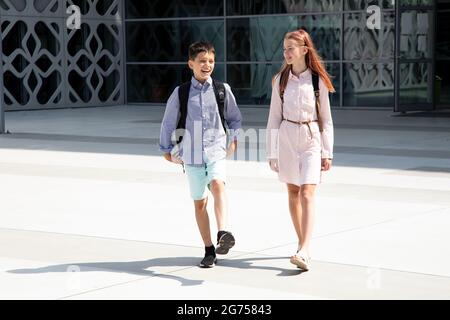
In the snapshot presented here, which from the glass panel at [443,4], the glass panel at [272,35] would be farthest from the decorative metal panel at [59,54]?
the glass panel at [443,4]

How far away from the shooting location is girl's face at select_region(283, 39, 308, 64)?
22.6 feet

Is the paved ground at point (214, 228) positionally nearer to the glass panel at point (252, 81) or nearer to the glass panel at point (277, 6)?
the glass panel at point (277, 6)

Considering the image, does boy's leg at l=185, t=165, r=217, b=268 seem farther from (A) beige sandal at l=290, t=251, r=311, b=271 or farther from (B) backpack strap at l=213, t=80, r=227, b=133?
(A) beige sandal at l=290, t=251, r=311, b=271

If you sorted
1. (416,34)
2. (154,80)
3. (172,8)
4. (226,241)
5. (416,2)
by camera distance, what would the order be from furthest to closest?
(154,80) < (172,8) < (416,34) < (416,2) < (226,241)

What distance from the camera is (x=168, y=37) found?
29688mm

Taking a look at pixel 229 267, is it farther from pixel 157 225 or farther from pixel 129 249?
pixel 157 225

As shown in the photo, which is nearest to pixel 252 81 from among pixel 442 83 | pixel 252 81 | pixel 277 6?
pixel 252 81

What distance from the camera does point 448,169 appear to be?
12.8m

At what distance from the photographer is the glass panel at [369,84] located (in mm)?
26219

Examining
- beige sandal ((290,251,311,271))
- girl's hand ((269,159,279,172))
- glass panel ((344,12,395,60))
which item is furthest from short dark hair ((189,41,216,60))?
glass panel ((344,12,395,60))

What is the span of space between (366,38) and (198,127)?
786 inches

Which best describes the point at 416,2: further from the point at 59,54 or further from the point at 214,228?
the point at 214,228

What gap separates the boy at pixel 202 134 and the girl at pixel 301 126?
41 cm

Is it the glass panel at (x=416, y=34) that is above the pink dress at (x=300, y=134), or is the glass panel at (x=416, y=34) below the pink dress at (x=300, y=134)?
above
